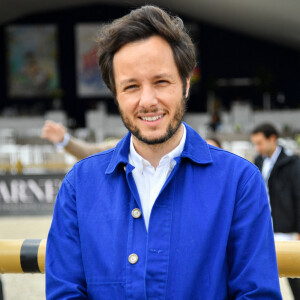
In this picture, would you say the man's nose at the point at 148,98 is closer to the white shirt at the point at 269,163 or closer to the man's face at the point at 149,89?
the man's face at the point at 149,89

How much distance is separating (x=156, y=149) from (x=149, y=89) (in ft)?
0.58

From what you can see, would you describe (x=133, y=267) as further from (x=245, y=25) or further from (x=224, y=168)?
(x=245, y=25)

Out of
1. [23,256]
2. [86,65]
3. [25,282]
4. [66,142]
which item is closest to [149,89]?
[23,256]

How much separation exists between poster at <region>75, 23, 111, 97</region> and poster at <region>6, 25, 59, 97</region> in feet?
3.38

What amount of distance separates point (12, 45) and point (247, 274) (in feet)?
79.5

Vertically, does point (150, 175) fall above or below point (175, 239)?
above

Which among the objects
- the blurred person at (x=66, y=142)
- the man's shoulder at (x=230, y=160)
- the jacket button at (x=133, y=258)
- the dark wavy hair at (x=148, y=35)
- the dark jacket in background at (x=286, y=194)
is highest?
the dark wavy hair at (x=148, y=35)

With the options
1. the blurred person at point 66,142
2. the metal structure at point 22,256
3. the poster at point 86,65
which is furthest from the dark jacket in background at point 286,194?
the poster at point 86,65

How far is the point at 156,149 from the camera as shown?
1.51 m

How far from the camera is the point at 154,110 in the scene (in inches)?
57.1

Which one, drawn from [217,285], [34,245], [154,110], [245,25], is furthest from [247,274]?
[245,25]

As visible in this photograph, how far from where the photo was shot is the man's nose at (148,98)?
4.69 ft

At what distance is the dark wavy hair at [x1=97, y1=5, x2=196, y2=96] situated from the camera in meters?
1.42

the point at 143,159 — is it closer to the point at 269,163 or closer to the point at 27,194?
the point at 269,163
